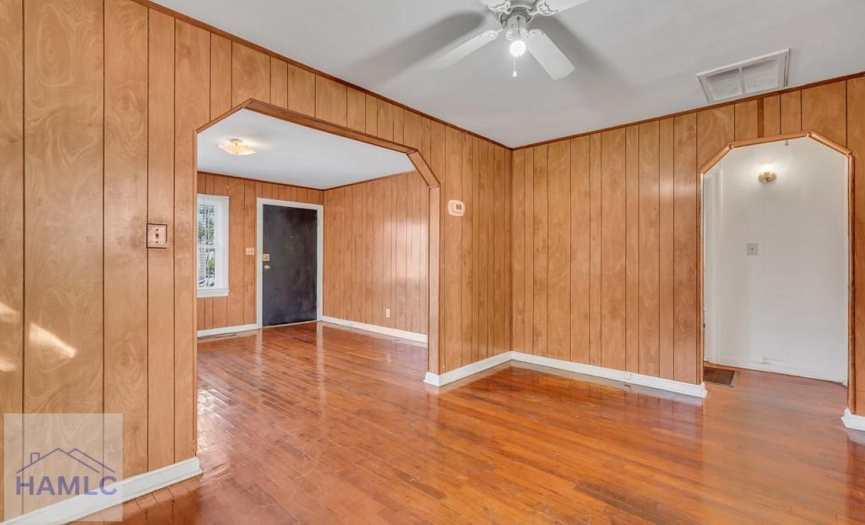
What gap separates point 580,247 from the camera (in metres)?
4.07

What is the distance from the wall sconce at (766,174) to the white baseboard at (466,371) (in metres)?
3.39

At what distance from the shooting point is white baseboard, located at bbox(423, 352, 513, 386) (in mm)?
3656

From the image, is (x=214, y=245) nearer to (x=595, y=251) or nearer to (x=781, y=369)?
(x=595, y=251)

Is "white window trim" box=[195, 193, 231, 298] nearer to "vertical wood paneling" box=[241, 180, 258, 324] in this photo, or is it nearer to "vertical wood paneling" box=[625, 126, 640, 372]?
"vertical wood paneling" box=[241, 180, 258, 324]

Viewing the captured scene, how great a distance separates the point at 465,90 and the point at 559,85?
71cm

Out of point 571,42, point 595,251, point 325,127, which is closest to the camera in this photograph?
point 571,42

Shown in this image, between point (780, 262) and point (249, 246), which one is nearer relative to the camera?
point (780, 262)

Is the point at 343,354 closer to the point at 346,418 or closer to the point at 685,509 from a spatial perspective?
the point at 346,418

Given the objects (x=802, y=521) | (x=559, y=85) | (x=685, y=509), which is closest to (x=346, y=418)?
(x=685, y=509)

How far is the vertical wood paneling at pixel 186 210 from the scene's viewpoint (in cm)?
209

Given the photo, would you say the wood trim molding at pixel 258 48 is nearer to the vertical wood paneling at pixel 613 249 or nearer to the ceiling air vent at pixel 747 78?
the vertical wood paneling at pixel 613 249

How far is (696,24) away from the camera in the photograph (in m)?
2.10

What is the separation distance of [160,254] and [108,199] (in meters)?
0.35

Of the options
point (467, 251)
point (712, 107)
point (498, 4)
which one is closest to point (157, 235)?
point (498, 4)
